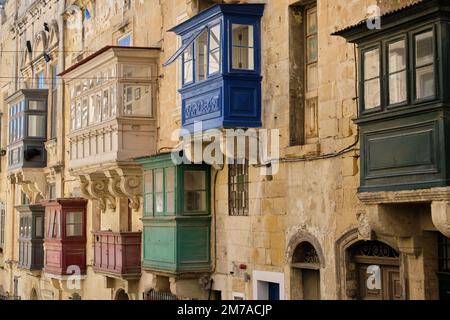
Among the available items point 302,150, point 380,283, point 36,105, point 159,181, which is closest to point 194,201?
point 159,181

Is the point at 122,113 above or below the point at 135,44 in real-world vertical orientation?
below

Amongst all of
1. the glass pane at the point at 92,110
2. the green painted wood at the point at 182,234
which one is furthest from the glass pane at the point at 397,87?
the glass pane at the point at 92,110

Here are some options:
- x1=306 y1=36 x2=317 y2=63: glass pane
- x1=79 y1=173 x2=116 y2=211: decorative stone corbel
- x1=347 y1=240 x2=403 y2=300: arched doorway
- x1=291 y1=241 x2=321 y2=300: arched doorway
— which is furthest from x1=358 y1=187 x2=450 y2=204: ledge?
x1=79 y1=173 x2=116 y2=211: decorative stone corbel

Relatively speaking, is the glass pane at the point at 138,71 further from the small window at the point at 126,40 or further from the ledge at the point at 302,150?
the ledge at the point at 302,150

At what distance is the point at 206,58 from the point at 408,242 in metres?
5.75

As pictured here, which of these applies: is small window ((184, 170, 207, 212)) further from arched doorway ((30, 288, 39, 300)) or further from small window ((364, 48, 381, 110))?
arched doorway ((30, 288, 39, 300))

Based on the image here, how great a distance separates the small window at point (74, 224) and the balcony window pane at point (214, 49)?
32.2ft

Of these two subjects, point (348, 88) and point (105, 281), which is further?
point (105, 281)

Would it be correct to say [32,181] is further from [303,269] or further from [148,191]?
[303,269]

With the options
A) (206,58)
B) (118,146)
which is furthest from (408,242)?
(118,146)

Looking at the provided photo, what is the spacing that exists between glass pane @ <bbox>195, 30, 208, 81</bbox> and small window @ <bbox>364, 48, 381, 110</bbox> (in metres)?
4.91

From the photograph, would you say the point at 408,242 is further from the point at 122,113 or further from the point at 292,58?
the point at 122,113

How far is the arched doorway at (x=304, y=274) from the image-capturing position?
14.1 meters

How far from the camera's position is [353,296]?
12.9 m
